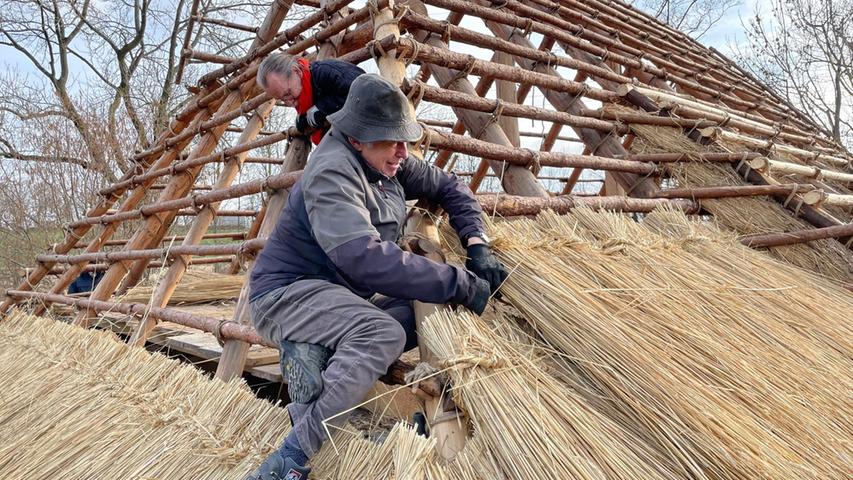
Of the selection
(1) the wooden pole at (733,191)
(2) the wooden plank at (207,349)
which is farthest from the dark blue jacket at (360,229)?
(1) the wooden pole at (733,191)

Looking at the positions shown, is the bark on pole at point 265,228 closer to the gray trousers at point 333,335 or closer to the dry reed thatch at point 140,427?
the dry reed thatch at point 140,427

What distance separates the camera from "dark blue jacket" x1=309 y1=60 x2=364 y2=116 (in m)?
2.35

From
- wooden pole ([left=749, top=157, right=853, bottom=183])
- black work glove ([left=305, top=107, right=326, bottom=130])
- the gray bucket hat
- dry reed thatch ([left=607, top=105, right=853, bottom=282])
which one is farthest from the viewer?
wooden pole ([left=749, top=157, right=853, bottom=183])

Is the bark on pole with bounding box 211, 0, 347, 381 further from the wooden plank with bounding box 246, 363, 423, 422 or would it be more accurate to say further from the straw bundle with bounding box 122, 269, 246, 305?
Result: the straw bundle with bounding box 122, 269, 246, 305

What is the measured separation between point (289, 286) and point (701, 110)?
333 centimetres

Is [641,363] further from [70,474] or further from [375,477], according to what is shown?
[70,474]

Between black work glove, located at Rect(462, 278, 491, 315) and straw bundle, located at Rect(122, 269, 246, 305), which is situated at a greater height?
black work glove, located at Rect(462, 278, 491, 315)

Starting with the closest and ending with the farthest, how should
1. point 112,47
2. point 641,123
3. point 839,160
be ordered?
point 641,123 → point 839,160 → point 112,47

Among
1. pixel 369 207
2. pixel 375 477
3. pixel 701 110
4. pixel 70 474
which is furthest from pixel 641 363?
pixel 701 110

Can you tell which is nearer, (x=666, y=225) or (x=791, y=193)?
(x=666, y=225)

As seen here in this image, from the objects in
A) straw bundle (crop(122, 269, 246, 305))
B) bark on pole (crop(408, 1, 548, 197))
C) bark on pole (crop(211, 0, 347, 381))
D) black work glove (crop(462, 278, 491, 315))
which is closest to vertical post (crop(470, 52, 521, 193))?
bark on pole (crop(408, 1, 548, 197))

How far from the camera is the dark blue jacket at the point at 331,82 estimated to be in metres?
2.35

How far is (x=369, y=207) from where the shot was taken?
1611 mm

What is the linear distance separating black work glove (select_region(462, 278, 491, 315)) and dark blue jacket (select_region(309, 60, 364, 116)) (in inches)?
49.5
